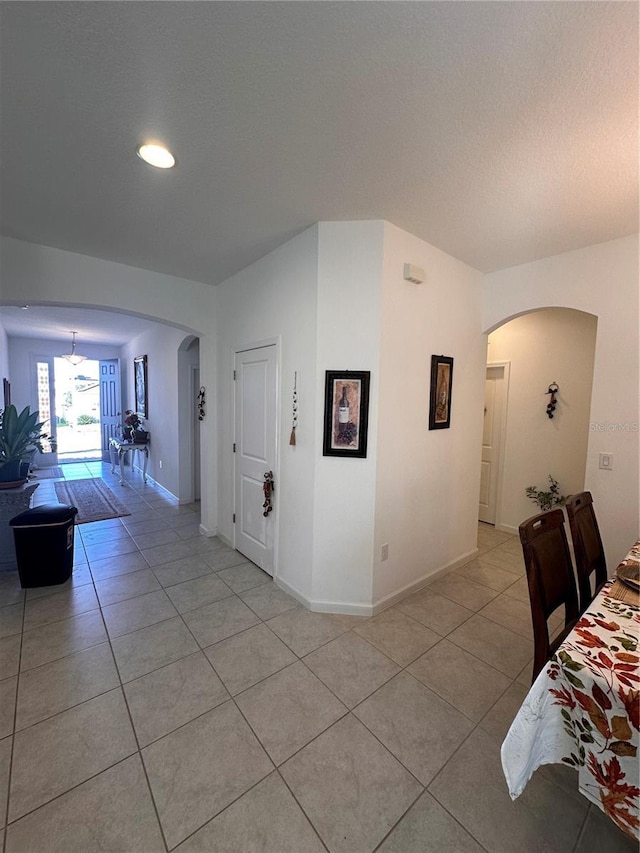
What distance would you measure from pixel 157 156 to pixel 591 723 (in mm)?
2779

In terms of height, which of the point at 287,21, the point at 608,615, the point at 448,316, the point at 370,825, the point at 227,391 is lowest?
the point at 370,825

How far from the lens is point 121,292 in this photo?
10.6 ft

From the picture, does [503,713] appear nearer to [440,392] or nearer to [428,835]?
[428,835]

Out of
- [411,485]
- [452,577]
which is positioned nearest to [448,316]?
[411,485]

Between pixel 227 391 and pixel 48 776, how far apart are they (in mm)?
2869

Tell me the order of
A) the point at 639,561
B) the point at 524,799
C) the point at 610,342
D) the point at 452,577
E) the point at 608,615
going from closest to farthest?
the point at 608,615
the point at 524,799
the point at 639,561
the point at 610,342
the point at 452,577

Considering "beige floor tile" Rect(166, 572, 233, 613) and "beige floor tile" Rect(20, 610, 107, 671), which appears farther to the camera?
"beige floor tile" Rect(166, 572, 233, 613)

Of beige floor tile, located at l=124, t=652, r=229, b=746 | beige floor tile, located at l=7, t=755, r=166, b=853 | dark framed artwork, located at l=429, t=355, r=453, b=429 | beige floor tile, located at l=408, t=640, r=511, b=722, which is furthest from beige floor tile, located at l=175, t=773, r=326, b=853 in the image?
dark framed artwork, located at l=429, t=355, r=453, b=429

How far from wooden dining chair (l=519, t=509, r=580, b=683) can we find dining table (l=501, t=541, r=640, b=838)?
0.83 ft

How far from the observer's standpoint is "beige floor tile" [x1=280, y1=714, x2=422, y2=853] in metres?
1.25

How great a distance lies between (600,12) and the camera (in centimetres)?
108

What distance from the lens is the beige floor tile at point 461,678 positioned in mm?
1799

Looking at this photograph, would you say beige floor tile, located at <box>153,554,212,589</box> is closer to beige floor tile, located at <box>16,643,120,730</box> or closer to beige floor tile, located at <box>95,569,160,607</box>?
beige floor tile, located at <box>95,569,160,607</box>

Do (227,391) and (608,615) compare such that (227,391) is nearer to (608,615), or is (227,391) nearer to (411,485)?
(411,485)
